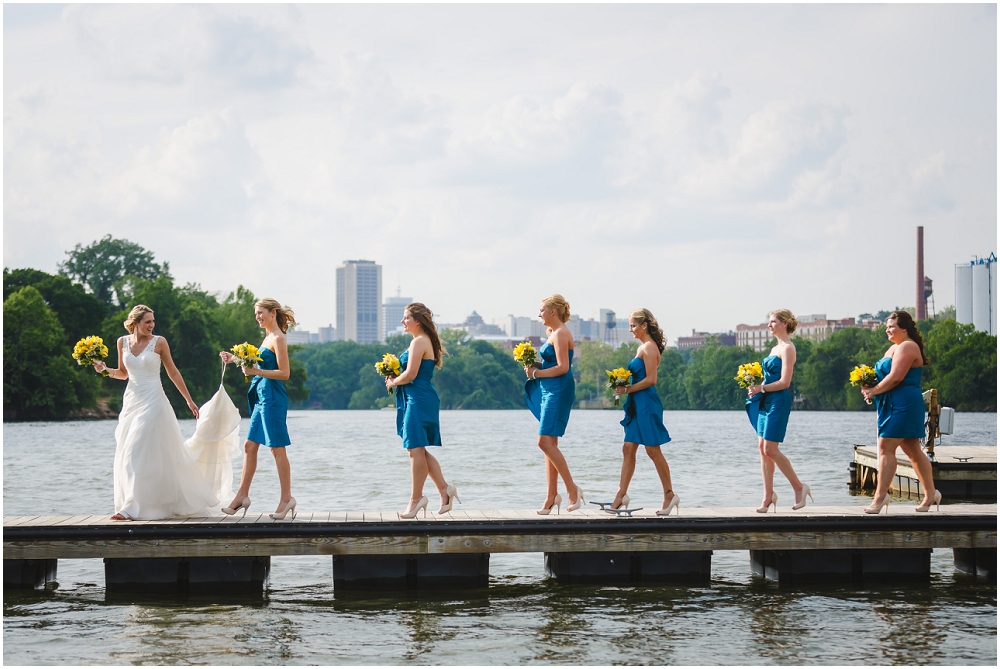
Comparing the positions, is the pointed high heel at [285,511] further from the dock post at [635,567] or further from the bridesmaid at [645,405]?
the bridesmaid at [645,405]

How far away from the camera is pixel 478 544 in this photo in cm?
1137

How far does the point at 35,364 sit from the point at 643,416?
68.3 m

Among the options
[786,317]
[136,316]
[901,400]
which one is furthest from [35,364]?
[901,400]

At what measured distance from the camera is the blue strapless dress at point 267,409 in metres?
11.4

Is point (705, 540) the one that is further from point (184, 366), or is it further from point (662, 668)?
point (184, 366)

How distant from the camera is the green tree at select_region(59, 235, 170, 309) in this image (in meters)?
104

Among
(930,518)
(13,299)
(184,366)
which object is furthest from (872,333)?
(930,518)

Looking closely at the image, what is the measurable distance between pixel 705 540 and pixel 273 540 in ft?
14.4

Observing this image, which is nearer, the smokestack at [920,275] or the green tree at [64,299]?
the green tree at [64,299]

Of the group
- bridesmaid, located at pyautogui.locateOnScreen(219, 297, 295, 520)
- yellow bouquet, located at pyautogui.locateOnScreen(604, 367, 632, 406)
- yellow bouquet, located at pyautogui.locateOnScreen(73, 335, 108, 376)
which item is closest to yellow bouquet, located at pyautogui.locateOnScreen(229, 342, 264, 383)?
bridesmaid, located at pyautogui.locateOnScreen(219, 297, 295, 520)

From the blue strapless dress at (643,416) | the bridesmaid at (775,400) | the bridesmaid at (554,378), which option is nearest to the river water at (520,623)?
the bridesmaid at (775,400)

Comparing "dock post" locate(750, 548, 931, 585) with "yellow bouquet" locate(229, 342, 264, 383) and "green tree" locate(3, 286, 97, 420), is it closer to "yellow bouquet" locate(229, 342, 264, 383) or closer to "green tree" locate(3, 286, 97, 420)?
"yellow bouquet" locate(229, 342, 264, 383)

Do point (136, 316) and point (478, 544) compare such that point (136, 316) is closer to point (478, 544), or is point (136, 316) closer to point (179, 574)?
point (179, 574)

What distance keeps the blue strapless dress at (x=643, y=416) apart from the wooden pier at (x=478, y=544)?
834 mm
